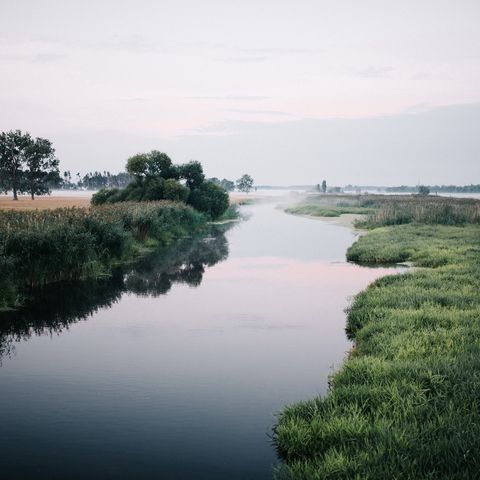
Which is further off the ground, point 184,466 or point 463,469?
point 463,469

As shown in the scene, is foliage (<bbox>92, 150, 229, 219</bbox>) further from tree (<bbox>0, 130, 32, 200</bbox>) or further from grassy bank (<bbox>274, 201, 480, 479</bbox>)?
tree (<bbox>0, 130, 32, 200</bbox>)

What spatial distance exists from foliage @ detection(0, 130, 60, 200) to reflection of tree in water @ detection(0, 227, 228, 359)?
97.8 metres

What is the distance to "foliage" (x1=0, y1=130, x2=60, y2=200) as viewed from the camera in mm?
118481

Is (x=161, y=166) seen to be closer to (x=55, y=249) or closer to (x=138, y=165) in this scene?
(x=138, y=165)

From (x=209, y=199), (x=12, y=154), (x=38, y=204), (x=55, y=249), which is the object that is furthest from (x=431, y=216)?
(x=12, y=154)

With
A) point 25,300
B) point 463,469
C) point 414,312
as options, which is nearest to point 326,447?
point 463,469

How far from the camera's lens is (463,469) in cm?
602

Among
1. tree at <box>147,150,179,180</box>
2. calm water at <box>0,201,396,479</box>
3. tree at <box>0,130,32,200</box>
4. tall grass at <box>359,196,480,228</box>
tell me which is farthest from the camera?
tree at <box>0,130,32,200</box>

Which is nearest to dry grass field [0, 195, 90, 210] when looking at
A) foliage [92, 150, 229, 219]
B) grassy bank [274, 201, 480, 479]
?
foliage [92, 150, 229, 219]

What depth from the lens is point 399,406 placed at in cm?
782

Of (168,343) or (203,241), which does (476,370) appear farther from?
(203,241)

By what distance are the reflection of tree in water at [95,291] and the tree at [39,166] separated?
101 meters

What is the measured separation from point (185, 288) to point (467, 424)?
52.6ft

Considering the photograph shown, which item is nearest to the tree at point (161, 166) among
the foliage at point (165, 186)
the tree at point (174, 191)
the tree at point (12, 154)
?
the foliage at point (165, 186)
